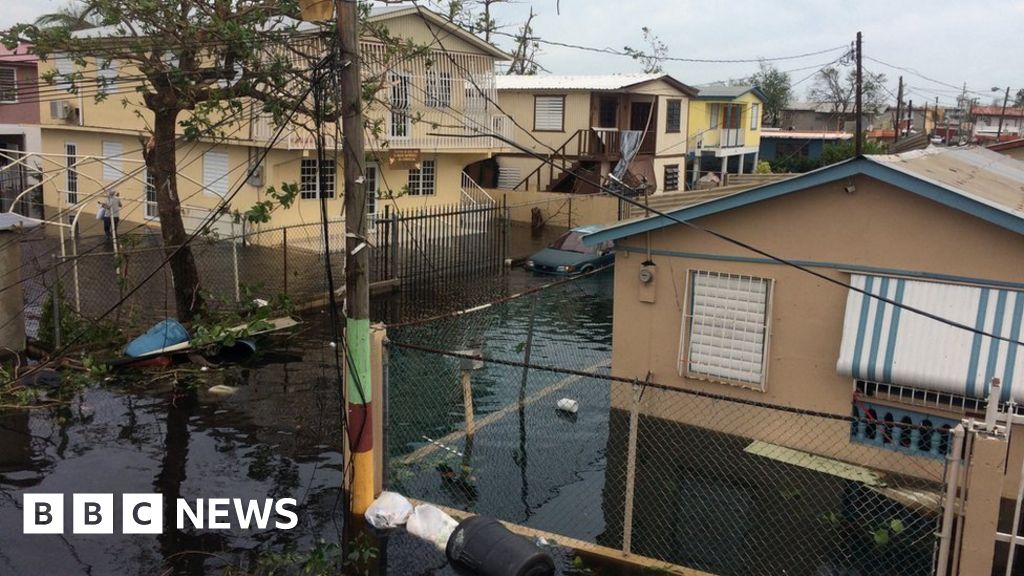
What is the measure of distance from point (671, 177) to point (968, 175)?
28.3m

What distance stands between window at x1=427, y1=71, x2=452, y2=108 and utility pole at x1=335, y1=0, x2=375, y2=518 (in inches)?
812

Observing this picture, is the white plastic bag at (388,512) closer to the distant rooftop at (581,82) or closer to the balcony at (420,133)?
the balcony at (420,133)

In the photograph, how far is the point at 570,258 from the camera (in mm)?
23016

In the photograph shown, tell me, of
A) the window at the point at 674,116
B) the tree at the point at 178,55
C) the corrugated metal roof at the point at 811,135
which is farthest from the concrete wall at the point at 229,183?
the corrugated metal roof at the point at 811,135

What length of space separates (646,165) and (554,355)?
2415 cm

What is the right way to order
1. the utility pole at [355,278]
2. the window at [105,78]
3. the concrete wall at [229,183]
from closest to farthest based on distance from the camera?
1. the utility pole at [355,278]
2. the window at [105,78]
3. the concrete wall at [229,183]

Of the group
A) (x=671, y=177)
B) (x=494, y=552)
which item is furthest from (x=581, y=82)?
(x=494, y=552)

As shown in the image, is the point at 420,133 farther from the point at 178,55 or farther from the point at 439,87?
the point at 178,55

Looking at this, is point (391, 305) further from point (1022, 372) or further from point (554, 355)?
point (1022, 372)

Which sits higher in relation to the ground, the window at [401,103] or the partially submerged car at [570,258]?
the window at [401,103]

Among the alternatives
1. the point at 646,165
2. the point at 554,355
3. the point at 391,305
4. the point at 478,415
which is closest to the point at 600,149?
the point at 646,165

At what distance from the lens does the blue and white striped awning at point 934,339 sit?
878 centimetres

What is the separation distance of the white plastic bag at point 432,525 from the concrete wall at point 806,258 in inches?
154

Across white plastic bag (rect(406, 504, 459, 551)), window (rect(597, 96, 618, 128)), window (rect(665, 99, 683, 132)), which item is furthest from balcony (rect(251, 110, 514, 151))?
white plastic bag (rect(406, 504, 459, 551))
